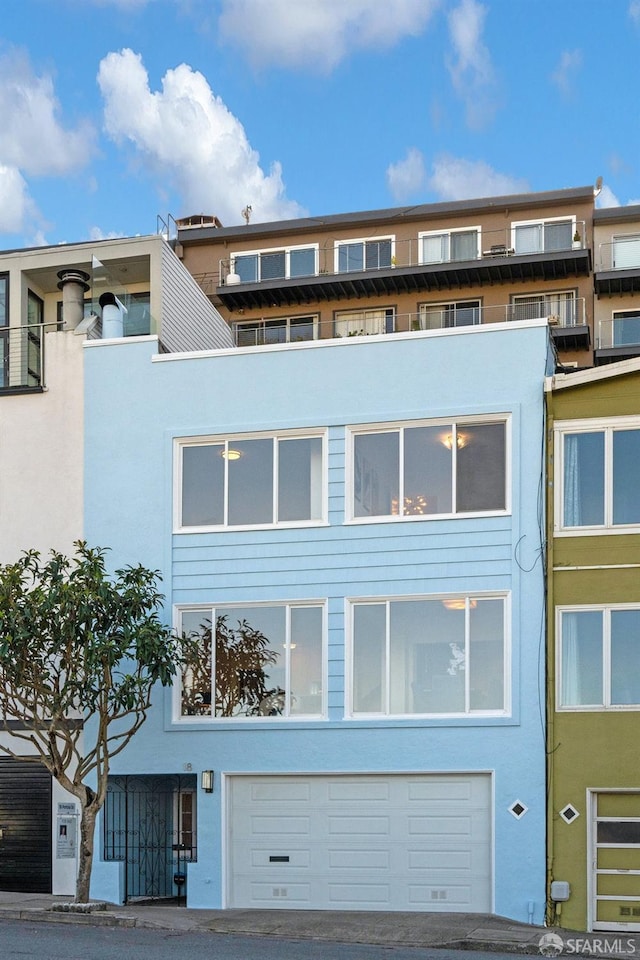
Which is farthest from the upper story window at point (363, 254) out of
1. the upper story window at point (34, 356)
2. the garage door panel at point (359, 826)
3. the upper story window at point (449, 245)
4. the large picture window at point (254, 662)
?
the garage door panel at point (359, 826)

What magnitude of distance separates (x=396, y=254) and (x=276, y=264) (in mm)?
4097

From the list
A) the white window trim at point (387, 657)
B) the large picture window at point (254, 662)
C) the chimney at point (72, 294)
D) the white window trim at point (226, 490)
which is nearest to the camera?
the white window trim at point (387, 657)

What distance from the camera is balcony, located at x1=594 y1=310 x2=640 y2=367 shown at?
40594 mm

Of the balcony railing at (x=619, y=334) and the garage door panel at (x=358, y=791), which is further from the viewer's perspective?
the balcony railing at (x=619, y=334)

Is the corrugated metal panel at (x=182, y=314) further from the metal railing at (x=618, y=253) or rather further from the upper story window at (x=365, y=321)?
the metal railing at (x=618, y=253)

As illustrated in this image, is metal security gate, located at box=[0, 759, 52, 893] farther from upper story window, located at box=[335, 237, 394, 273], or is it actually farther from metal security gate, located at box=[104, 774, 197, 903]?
upper story window, located at box=[335, 237, 394, 273]

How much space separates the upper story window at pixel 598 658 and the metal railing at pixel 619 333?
866 inches

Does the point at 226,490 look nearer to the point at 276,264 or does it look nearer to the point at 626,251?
the point at 276,264

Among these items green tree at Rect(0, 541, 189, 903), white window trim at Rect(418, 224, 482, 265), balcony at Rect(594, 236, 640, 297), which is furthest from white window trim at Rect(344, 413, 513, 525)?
balcony at Rect(594, 236, 640, 297)

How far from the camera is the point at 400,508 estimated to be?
21.2 metres

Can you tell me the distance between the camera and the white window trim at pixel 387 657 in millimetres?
20281

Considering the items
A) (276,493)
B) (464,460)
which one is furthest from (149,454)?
(464,460)

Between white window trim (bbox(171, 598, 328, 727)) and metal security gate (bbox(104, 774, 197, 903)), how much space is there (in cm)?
106

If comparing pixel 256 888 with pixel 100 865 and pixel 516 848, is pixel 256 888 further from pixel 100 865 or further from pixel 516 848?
pixel 516 848
